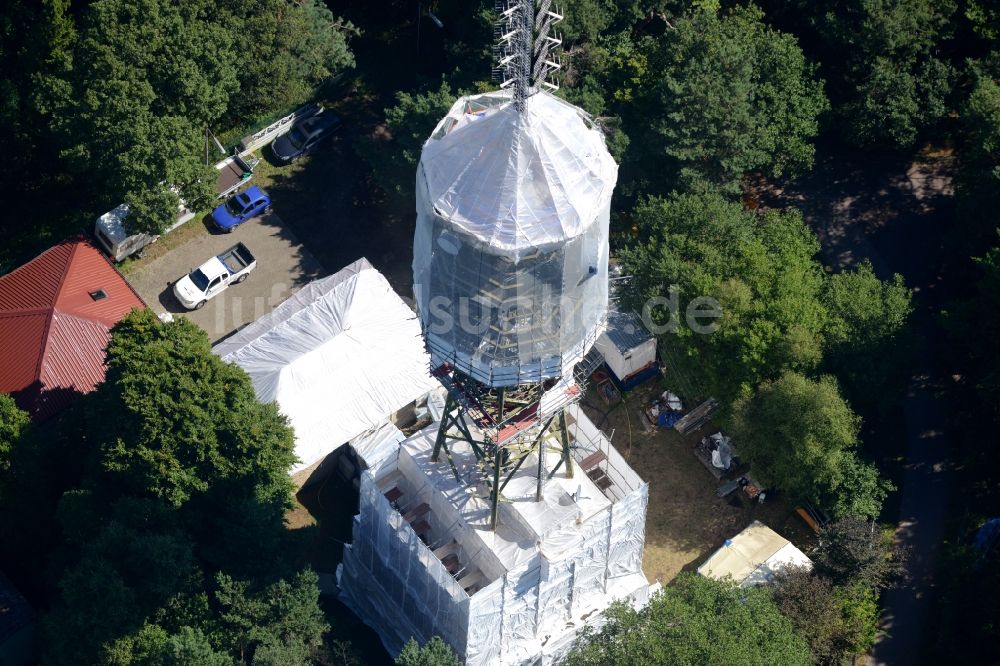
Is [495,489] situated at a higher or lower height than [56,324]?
lower

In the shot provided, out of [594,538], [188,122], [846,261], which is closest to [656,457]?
[594,538]

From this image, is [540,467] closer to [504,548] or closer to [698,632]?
[504,548]

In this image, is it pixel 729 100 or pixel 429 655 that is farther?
pixel 729 100

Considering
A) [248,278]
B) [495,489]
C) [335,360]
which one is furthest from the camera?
[248,278]

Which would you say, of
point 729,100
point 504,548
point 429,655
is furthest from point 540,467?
point 729,100

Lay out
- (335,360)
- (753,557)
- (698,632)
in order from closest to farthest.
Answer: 1. (698,632)
2. (753,557)
3. (335,360)

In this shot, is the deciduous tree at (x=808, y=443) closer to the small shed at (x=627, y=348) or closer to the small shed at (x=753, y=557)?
the small shed at (x=753, y=557)
